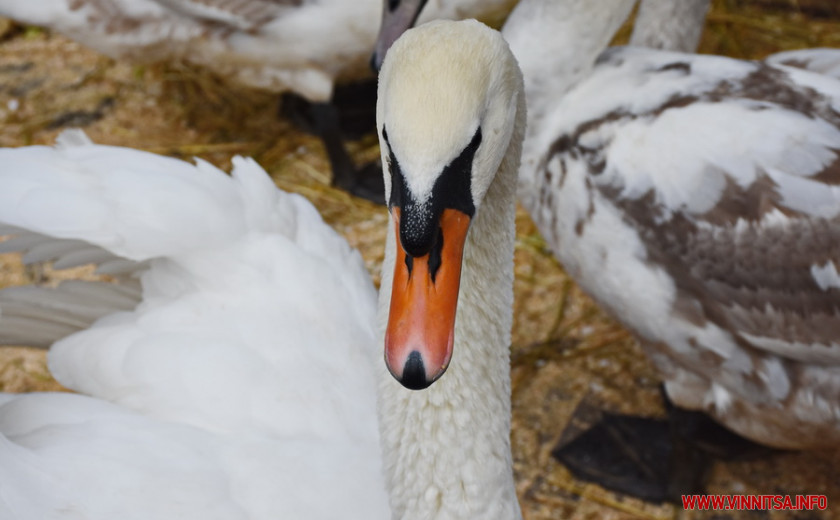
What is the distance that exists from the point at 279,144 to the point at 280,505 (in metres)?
2.49

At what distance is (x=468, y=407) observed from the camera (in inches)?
57.5

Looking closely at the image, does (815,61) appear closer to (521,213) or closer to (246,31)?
(521,213)

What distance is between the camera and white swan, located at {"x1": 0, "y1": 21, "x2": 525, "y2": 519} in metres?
1.25

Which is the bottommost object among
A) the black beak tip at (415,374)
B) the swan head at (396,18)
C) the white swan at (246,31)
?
the white swan at (246,31)

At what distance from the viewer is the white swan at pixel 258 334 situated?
125cm

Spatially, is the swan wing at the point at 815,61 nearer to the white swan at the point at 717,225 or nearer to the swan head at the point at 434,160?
the white swan at the point at 717,225

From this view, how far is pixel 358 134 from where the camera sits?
402cm

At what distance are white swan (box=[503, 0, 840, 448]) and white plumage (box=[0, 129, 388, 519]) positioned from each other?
557 millimetres

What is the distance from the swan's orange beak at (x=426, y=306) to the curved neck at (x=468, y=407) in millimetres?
200

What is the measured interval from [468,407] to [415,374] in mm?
300

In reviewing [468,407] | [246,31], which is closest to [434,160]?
[468,407]

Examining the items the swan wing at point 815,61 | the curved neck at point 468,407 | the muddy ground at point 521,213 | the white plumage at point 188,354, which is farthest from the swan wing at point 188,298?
the swan wing at point 815,61

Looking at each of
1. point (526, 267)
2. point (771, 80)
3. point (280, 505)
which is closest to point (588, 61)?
point (771, 80)

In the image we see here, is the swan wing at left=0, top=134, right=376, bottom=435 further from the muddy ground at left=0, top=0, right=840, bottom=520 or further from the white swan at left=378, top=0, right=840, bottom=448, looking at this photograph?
the muddy ground at left=0, top=0, right=840, bottom=520
